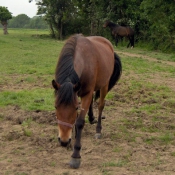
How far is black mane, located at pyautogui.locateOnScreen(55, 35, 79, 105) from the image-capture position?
12.1ft

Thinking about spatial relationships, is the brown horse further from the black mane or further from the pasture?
the pasture

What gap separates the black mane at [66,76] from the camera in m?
3.68

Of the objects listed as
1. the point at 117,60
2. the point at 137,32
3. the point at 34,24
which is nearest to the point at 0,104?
the point at 117,60

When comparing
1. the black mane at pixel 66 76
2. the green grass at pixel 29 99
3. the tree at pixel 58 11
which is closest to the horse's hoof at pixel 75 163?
the black mane at pixel 66 76

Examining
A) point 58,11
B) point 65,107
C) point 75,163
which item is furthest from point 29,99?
point 58,11

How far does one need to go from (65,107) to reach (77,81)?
1.25 ft

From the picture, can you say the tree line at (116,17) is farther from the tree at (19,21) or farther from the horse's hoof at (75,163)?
the tree at (19,21)

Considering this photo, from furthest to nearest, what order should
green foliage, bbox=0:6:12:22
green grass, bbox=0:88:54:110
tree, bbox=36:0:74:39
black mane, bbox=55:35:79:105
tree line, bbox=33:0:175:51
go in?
green foliage, bbox=0:6:12:22, tree, bbox=36:0:74:39, tree line, bbox=33:0:175:51, green grass, bbox=0:88:54:110, black mane, bbox=55:35:79:105

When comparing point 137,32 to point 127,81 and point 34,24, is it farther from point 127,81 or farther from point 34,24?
point 34,24

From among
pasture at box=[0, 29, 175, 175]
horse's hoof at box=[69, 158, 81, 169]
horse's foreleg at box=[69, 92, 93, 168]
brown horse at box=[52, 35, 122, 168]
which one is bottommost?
pasture at box=[0, 29, 175, 175]

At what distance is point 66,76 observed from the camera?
389 cm

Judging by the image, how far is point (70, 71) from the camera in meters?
3.95

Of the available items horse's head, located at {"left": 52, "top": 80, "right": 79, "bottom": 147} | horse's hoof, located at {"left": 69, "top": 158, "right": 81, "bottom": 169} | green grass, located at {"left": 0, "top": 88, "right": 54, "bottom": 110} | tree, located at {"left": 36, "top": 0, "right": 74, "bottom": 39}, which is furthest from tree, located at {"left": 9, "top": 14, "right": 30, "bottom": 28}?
horse's head, located at {"left": 52, "top": 80, "right": 79, "bottom": 147}

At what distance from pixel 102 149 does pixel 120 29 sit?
18.9m
